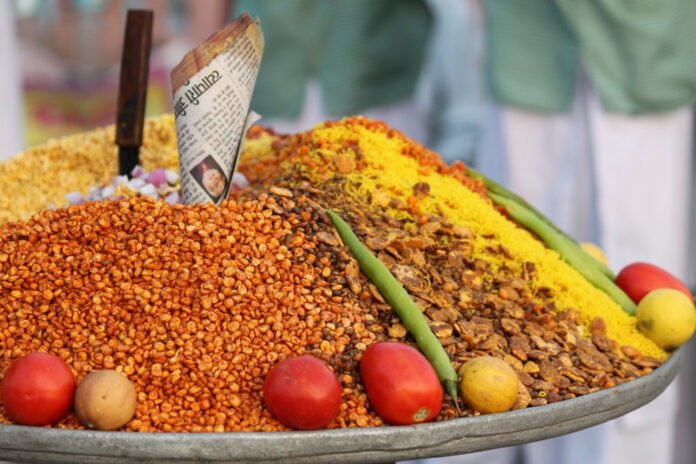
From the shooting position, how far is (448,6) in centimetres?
276

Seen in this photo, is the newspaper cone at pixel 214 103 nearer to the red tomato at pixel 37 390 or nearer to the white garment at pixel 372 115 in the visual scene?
the red tomato at pixel 37 390

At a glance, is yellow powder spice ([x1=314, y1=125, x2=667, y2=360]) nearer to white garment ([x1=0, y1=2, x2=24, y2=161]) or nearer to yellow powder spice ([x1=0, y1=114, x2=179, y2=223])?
yellow powder spice ([x1=0, y1=114, x2=179, y2=223])

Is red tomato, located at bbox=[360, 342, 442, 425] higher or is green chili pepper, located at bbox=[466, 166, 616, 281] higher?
green chili pepper, located at bbox=[466, 166, 616, 281]

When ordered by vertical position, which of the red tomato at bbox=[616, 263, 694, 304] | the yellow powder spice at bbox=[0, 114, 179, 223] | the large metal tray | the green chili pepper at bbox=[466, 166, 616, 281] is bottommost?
the large metal tray

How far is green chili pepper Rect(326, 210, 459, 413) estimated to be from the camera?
1014 millimetres

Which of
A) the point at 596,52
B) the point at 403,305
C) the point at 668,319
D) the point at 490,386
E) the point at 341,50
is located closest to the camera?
the point at 490,386

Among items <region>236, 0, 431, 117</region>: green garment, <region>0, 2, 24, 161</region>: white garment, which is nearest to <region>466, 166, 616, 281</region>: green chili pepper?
<region>236, 0, 431, 117</region>: green garment

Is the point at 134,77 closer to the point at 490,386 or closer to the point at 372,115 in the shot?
the point at 490,386

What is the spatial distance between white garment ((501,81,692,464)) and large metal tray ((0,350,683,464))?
161 centimetres

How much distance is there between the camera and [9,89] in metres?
2.58

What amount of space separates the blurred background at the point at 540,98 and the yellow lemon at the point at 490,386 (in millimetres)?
1582

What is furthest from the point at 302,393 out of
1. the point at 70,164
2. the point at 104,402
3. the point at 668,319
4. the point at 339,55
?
the point at 339,55

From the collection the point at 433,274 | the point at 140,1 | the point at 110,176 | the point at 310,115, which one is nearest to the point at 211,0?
the point at 140,1

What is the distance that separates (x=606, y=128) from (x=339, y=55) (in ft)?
3.01
